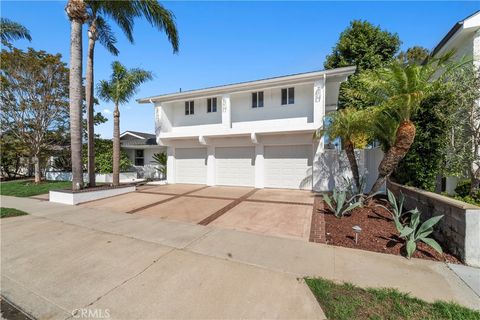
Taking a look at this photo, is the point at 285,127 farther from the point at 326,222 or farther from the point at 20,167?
the point at 20,167

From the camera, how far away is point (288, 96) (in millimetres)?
11594

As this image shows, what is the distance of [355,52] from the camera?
1519cm

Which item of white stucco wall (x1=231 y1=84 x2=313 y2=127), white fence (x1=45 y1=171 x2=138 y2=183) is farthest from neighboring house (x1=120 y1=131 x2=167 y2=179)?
white stucco wall (x1=231 y1=84 x2=313 y2=127)

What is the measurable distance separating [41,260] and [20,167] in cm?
2186

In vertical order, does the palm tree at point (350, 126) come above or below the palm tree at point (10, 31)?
below

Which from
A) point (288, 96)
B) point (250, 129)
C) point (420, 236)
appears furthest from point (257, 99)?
point (420, 236)

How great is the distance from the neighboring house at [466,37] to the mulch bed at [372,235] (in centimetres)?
576

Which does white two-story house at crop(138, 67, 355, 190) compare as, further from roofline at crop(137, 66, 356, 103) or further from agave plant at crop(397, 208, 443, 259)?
agave plant at crop(397, 208, 443, 259)

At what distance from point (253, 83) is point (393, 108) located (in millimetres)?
6806

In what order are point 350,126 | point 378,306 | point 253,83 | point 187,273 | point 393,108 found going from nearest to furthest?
1. point 378,306
2. point 187,273
3. point 393,108
4. point 350,126
5. point 253,83

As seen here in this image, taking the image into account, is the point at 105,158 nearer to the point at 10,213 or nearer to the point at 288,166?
the point at 10,213

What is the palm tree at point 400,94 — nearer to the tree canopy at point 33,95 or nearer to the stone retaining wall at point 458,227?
the stone retaining wall at point 458,227

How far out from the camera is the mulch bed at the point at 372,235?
3.98 meters

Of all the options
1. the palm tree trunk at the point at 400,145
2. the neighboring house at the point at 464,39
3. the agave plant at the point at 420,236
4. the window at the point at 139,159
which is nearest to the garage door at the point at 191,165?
the window at the point at 139,159
